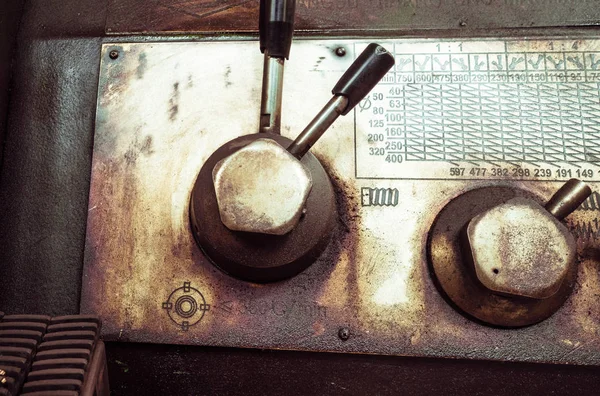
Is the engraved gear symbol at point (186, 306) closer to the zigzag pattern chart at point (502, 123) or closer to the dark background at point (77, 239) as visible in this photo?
the dark background at point (77, 239)

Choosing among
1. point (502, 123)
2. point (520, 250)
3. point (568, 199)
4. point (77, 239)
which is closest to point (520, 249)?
point (520, 250)

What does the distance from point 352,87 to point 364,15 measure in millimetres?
219

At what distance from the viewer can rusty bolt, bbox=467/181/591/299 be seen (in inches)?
25.2

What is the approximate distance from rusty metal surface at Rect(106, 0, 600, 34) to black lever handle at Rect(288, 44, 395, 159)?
0.60 ft

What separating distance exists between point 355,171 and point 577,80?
1.15 ft

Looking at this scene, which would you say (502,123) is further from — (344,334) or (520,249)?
(344,334)

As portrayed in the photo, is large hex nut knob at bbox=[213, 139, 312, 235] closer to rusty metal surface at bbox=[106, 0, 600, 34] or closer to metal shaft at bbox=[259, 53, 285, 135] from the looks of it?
metal shaft at bbox=[259, 53, 285, 135]

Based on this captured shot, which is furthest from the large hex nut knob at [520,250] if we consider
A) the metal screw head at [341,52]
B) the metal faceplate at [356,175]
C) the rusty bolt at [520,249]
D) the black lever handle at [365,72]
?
the metal screw head at [341,52]

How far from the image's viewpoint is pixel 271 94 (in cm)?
75

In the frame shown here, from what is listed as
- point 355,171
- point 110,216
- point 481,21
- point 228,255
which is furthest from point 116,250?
point 481,21

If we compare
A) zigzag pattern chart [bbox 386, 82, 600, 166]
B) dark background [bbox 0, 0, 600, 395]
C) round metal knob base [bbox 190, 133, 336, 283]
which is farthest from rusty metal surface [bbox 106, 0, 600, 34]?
round metal knob base [bbox 190, 133, 336, 283]

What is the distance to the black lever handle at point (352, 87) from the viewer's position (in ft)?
2.24

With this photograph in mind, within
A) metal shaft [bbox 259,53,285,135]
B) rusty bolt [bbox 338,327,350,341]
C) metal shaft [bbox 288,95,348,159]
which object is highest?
metal shaft [bbox 259,53,285,135]

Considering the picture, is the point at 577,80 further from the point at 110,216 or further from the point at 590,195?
the point at 110,216
